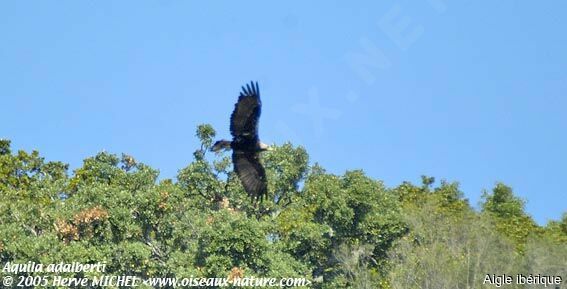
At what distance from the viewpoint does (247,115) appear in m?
30.2

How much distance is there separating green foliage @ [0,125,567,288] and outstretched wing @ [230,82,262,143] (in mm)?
2672

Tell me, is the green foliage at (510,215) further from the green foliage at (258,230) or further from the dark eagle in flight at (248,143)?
the dark eagle in flight at (248,143)

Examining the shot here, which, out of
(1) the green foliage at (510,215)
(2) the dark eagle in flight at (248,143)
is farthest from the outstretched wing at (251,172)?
(1) the green foliage at (510,215)

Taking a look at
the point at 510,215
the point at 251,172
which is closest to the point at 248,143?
the point at 251,172

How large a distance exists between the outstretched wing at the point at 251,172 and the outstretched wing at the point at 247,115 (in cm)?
43

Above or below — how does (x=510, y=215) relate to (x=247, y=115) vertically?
above

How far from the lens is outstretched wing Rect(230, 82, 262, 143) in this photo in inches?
1176

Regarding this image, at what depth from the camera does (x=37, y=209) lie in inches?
1351

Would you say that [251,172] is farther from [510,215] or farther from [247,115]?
[510,215]

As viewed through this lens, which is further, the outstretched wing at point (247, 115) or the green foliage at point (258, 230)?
the green foliage at point (258, 230)

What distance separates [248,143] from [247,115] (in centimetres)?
72

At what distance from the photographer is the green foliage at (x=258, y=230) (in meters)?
32.8

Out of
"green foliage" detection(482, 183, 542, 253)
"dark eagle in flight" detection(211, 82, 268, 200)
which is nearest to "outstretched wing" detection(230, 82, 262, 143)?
"dark eagle in flight" detection(211, 82, 268, 200)

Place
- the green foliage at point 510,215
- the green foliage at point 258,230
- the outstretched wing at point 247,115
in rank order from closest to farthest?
the outstretched wing at point 247,115, the green foliage at point 258,230, the green foliage at point 510,215
